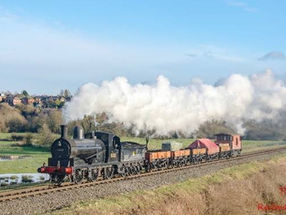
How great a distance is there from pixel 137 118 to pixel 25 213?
31.7 m

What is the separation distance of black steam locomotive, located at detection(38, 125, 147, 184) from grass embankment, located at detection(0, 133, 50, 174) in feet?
46.2

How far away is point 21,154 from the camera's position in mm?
68562

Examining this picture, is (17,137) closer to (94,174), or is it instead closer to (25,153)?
(25,153)

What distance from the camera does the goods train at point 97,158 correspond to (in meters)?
29.1

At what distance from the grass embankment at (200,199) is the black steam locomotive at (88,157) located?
20.9 ft

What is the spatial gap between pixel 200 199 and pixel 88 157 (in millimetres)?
9522

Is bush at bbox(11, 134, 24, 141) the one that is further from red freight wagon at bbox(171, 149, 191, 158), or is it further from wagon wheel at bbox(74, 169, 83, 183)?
wagon wheel at bbox(74, 169, 83, 183)

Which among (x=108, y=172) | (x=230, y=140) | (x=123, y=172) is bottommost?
(x=123, y=172)

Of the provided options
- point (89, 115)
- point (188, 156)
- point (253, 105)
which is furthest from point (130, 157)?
point (253, 105)

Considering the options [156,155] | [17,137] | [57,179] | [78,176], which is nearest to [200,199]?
[78,176]

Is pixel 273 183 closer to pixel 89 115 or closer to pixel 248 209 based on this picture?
pixel 248 209

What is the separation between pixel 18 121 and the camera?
9250 centimetres

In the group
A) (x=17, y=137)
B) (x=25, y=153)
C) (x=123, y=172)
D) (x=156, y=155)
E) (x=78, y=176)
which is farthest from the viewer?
(x=17, y=137)

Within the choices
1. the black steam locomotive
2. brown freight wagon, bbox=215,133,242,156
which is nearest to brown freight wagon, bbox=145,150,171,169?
the black steam locomotive
